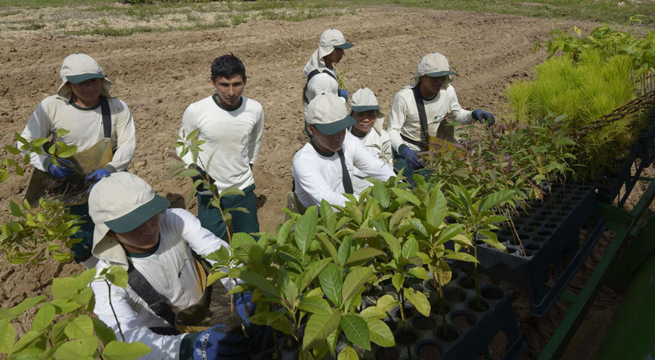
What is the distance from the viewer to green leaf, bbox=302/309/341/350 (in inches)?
38.2

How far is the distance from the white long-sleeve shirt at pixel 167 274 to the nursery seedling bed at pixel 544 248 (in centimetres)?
125

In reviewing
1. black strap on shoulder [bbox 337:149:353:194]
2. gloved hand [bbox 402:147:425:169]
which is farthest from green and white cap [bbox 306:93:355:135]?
gloved hand [bbox 402:147:425:169]

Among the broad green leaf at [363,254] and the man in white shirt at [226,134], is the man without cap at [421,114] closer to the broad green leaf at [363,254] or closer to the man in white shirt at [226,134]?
the man in white shirt at [226,134]

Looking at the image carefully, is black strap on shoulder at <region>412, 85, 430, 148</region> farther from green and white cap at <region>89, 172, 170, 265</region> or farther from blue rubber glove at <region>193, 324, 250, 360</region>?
blue rubber glove at <region>193, 324, 250, 360</region>

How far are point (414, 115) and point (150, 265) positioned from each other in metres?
2.56

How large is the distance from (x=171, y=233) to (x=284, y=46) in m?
9.04

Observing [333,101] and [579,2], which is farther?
[579,2]

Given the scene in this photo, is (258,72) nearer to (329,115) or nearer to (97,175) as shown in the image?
(97,175)

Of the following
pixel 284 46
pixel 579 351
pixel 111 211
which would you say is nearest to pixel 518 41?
pixel 284 46

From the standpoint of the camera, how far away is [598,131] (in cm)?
237

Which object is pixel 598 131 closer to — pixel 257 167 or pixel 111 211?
pixel 111 211

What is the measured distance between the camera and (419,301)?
47.9 inches

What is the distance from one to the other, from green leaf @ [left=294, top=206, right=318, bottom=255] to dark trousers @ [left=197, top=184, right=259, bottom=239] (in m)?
2.05

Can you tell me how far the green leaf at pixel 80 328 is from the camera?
2.86 ft
